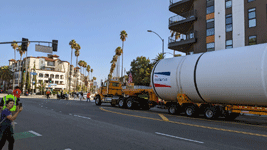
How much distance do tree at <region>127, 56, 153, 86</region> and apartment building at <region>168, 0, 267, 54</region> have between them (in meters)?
17.8

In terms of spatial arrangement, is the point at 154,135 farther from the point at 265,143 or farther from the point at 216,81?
the point at 216,81

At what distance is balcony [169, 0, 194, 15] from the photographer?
33638 millimetres

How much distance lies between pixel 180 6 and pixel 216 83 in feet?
78.3

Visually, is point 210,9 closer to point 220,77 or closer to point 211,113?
point 220,77

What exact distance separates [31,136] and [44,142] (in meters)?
1.20

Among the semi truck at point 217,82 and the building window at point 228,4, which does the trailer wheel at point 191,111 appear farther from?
the building window at point 228,4

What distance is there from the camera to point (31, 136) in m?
7.92

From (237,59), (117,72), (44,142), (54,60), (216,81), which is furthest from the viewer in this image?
(54,60)

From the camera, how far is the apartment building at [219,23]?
2662 centimetres

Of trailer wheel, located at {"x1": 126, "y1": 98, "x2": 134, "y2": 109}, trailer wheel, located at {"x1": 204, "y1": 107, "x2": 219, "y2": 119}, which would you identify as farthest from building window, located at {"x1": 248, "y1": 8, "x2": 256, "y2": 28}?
trailer wheel, located at {"x1": 126, "y1": 98, "x2": 134, "y2": 109}

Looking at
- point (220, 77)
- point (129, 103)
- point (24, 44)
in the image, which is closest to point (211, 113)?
point (220, 77)

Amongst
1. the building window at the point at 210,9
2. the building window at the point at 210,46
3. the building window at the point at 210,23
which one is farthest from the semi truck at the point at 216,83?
the building window at the point at 210,9

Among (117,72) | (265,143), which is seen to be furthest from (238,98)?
(117,72)

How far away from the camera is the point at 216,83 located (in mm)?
13781
